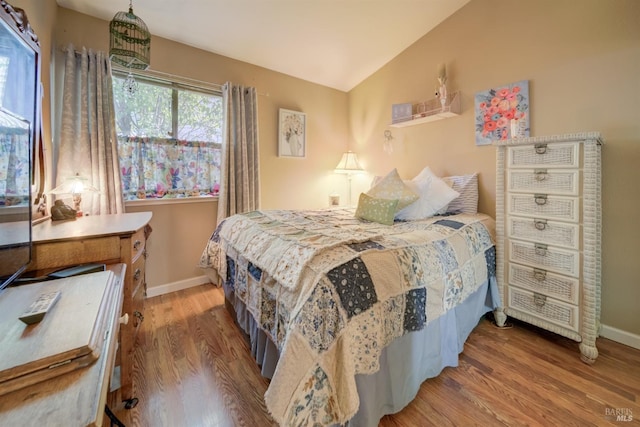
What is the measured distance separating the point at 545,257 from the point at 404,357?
4.18 ft

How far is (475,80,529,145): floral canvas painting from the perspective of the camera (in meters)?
2.16

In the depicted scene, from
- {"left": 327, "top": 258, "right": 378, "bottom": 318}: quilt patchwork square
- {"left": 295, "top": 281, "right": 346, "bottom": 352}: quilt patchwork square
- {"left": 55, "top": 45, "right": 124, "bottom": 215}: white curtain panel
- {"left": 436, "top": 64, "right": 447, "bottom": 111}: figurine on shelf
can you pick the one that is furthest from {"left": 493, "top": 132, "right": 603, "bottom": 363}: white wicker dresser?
{"left": 55, "top": 45, "right": 124, "bottom": 215}: white curtain panel

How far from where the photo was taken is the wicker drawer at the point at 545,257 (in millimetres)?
1649

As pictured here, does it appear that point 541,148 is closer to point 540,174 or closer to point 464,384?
point 540,174

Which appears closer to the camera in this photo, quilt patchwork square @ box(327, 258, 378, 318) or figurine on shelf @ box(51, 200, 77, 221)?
quilt patchwork square @ box(327, 258, 378, 318)

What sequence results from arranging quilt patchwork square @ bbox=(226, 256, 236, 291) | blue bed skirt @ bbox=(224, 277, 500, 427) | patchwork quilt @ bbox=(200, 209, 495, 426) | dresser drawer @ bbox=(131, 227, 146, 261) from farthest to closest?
quilt patchwork square @ bbox=(226, 256, 236, 291)
dresser drawer @ bbox=(131, 227, 146, 261)
blue bed skirt @ bbox=(224, 277, 500, 427)
patchwork quilt @ bbox=(200, 209, 495, 426)

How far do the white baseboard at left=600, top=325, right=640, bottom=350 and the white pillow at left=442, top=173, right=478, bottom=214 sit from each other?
1176 mm

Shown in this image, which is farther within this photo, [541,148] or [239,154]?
[239,154]

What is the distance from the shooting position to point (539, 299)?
1804 millimetres

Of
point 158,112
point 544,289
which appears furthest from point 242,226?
point 544,289

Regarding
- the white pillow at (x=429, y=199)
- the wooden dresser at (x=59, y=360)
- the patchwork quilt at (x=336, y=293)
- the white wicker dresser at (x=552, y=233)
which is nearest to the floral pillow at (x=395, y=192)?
the white pillow at (x=429, y=199)

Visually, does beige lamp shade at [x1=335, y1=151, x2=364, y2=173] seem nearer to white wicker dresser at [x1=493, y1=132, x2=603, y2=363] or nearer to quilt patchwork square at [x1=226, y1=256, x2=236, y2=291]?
white wicker dresser at [x1=493, y1=132, x2=603, y2=363]

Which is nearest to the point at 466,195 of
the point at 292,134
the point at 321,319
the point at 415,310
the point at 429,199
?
the point at 429,199

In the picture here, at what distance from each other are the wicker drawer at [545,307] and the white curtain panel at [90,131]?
328cm
